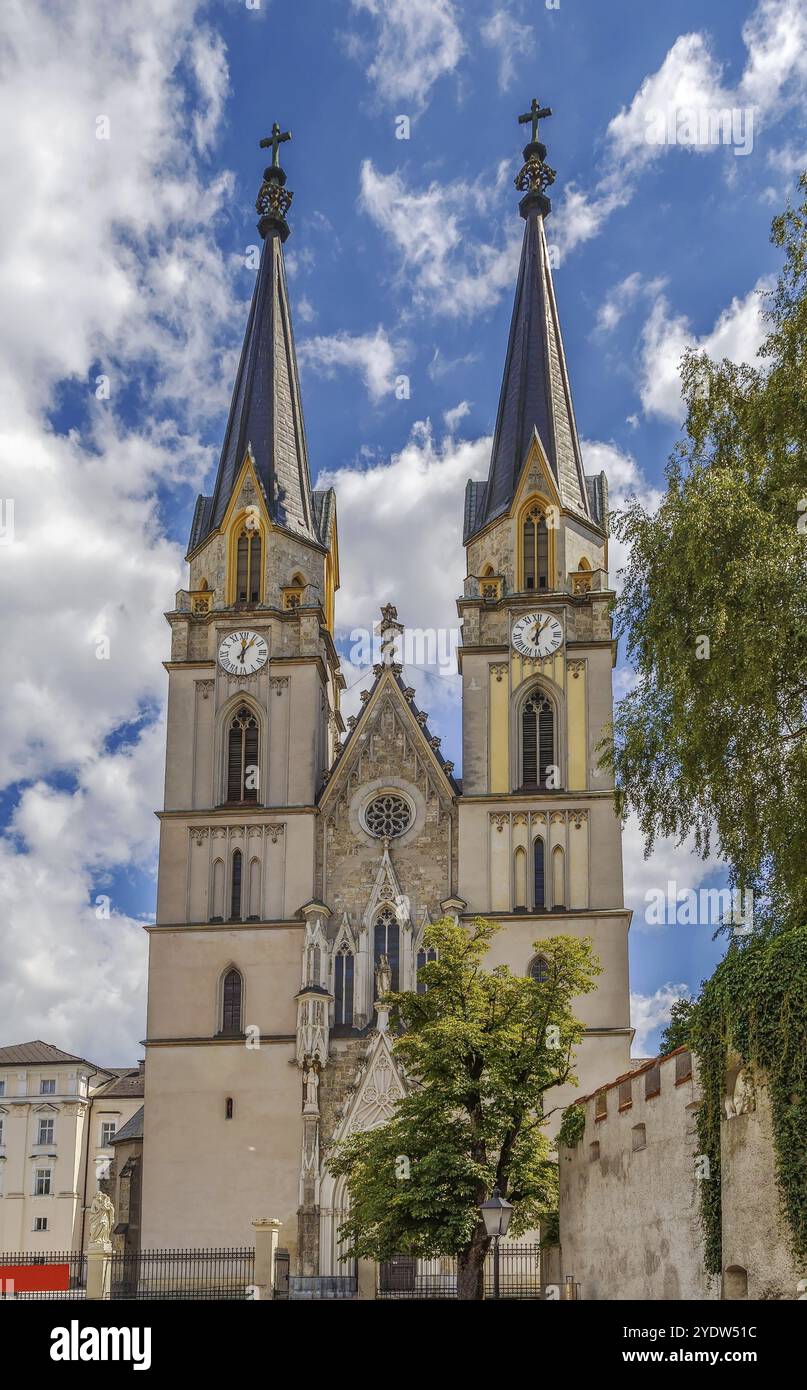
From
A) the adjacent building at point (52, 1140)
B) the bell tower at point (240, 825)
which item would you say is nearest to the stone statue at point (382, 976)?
the bell tower at point (240, 825)

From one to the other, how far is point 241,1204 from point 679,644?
27.4m

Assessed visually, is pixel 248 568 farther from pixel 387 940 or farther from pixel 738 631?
pixel 738 631

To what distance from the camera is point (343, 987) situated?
4678 centimetres

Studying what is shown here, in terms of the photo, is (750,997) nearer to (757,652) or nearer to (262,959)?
(757,652)

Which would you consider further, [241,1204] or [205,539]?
[205,539]

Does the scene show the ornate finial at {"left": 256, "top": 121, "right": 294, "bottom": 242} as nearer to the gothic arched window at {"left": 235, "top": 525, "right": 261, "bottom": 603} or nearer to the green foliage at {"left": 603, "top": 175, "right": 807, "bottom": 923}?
the gothic arched window at {"left": 235, "top": 525, "right": 261, "bottom": 603}

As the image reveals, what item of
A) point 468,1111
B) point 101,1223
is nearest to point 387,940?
point 101,1223

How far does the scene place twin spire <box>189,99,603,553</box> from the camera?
175 feet

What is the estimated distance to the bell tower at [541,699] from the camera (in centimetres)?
4606

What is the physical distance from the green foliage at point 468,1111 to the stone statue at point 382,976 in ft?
35.5

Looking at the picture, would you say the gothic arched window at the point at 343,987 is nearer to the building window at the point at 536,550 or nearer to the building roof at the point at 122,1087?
the building window at the point at 536,550

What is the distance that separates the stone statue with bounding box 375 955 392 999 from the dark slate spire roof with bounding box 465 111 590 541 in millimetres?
14433
